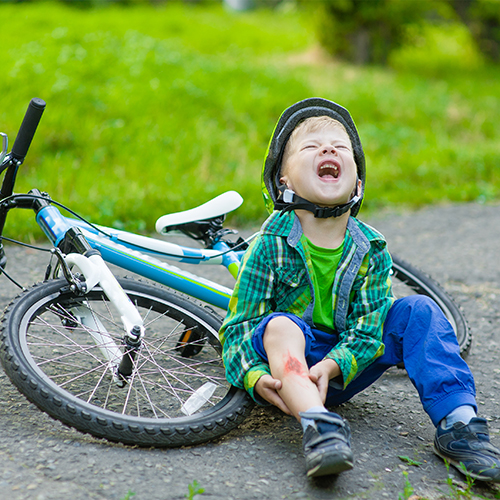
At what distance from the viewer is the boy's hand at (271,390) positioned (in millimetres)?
2074

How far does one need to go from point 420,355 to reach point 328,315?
373 mm

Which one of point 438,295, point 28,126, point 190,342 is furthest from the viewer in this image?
point 438,295

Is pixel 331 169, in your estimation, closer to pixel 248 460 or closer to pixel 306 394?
pixel 306 394

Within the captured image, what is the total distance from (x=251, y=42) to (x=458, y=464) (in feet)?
40.4

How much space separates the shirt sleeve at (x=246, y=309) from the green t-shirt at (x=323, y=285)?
0.18 meters

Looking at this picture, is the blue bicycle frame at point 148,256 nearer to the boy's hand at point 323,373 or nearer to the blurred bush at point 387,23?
the boy's hand at point 323,373

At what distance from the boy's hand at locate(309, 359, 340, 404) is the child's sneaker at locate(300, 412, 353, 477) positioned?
0.17 meters

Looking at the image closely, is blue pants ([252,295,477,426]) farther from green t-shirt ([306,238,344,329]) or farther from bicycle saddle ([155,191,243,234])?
bicycle saddle ([155,191,243,234])

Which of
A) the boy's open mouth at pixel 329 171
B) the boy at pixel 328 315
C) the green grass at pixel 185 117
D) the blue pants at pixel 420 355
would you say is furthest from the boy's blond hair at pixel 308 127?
the green grass at pixel 185 117

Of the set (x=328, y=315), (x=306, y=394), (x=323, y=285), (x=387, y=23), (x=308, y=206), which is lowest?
(x=306, y=394)

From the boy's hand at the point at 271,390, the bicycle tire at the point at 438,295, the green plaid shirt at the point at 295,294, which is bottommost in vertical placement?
the bicycle tire at the point at 438,295

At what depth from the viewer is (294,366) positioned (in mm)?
2064

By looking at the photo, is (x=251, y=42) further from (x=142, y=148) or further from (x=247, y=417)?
(x=247, y=417)

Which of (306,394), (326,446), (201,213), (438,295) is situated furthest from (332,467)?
(438,295)
